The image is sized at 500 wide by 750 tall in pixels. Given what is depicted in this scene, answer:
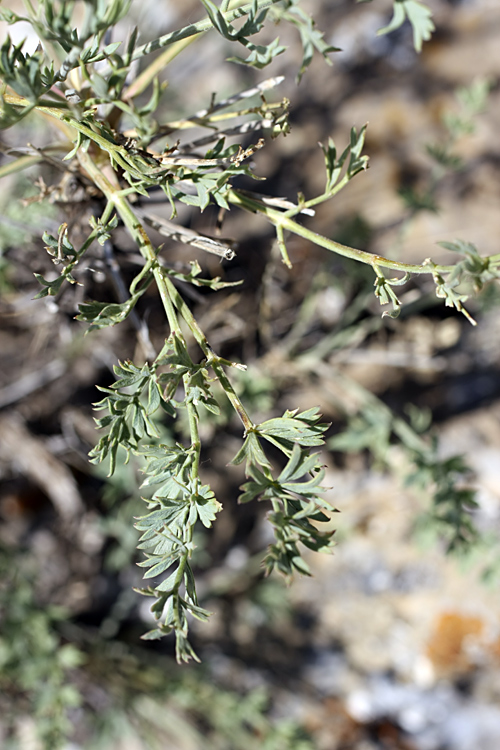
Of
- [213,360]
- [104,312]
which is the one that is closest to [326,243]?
[213,360]

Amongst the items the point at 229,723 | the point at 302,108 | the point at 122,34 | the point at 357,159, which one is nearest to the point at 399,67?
the point at 302,108


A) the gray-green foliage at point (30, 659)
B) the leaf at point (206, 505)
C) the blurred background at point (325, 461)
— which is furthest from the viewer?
the blurred background at point (325, 461)

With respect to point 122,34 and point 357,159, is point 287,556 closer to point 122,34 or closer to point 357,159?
point 357,159

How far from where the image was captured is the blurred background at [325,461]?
6.77 ft

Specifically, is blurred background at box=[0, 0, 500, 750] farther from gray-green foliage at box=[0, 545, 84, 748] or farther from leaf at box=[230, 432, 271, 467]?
leaf at box=[230, 432, 271, 467]

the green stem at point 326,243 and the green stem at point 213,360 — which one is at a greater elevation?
the green stem at point 326,243

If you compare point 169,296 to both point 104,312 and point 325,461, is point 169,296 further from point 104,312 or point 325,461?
point 325,461

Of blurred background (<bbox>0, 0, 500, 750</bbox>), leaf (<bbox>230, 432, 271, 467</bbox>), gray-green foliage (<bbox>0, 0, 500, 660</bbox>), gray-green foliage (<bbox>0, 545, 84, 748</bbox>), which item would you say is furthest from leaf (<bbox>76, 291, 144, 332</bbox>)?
gray-green foliage (<bbox>0, 545, 84, 748</bbox>)

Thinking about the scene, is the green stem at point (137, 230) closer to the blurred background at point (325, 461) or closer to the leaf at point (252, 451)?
the leaf at point (252, 451)

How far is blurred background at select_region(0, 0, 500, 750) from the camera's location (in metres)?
2.06

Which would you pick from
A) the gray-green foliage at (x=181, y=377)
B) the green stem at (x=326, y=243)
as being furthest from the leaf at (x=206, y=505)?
the green stem at (x=326, y=243)

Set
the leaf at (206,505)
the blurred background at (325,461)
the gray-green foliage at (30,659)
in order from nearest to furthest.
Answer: the leaf at (206,505)
the gray-green foliage at (30,659)
the blurred background at (325,461)

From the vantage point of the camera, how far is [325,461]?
2.49 metres

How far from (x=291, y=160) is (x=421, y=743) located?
2.65 metres
